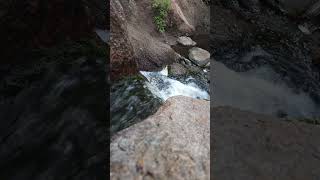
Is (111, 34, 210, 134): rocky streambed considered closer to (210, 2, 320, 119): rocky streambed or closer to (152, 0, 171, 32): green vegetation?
(210, 2, 320, 119): rocky streambed

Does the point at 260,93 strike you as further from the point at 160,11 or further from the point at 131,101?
the point at 131,101

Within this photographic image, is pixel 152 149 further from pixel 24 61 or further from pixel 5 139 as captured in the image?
pixel 24 61

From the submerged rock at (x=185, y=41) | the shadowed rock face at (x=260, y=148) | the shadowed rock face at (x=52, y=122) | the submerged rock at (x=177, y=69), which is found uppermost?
the shadowed rock face at (x=260, y=148)

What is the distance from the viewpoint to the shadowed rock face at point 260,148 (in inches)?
136

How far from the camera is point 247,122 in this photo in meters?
4.23

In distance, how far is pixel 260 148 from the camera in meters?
3.80

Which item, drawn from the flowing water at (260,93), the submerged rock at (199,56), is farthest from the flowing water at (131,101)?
the submerged rock at (199,56)

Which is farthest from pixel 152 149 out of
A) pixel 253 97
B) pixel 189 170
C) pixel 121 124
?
pixel 253 97

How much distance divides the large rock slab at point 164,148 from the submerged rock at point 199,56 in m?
4.14

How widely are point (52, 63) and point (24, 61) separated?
32cm

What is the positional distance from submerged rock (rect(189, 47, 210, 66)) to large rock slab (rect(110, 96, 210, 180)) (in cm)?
414

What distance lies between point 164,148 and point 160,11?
18.0 ft

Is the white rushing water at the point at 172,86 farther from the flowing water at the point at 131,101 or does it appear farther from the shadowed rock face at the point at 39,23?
the shadowed rock face at the point at 39,23

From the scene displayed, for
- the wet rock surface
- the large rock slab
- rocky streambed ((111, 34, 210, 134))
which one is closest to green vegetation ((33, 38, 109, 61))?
rocky streambed ((111, 34, 210, 134))
